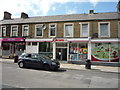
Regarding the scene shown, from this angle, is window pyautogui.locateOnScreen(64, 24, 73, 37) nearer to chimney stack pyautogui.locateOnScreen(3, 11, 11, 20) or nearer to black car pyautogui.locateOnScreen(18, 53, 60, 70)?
black car pyautogui.locateOnScreen(18, 53, 60, 70)

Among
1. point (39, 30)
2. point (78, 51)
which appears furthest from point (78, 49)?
point (39, 30)

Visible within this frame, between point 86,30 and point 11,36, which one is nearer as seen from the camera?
point 86,30

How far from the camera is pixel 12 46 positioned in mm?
17781

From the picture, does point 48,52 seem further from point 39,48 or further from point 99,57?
point 99,57

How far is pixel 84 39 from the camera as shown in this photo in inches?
567

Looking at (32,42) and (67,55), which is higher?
(32,42)

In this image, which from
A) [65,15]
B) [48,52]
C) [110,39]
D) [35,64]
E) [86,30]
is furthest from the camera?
[65,15]

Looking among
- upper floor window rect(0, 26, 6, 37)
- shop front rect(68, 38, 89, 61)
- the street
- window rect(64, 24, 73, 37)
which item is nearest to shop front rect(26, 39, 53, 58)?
window rect(64, 24, 73, 37)

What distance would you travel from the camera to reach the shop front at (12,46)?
17.3 meters

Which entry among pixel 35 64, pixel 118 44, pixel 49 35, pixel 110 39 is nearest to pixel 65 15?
pixel 49 35

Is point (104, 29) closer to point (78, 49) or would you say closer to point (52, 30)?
point (78, 49)

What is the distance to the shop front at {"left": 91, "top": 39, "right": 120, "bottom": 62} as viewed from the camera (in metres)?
13.7

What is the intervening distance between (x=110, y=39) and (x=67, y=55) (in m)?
6.09

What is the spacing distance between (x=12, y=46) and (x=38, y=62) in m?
9.71
